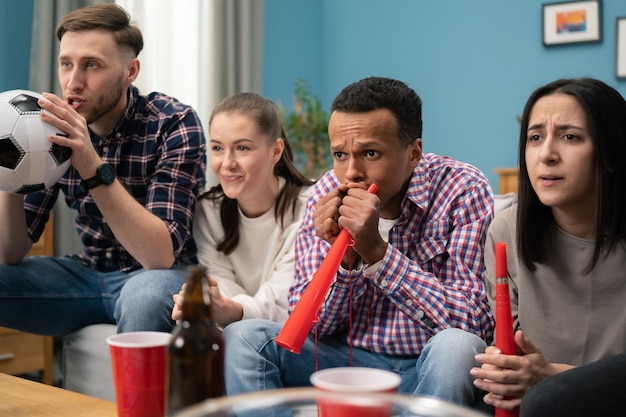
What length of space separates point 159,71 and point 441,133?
1.83 metres

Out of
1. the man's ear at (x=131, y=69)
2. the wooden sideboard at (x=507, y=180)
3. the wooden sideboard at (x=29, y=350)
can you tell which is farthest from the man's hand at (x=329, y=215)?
the wooden sideboard at (x=507, y=180)

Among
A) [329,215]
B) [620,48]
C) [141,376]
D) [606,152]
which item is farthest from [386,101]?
[620,48]

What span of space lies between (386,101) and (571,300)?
21.9 inches

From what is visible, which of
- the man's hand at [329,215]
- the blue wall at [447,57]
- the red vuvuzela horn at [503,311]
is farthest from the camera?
the blue wall at [447,57]

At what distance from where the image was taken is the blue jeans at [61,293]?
6.23 ft

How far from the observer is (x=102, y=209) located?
1776 millimetres

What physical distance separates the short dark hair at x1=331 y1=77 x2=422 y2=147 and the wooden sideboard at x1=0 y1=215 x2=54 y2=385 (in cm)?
157

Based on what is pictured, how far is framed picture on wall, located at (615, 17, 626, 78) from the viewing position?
13.0 ft

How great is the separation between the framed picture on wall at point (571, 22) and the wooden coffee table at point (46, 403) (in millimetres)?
3654

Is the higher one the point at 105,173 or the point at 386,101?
the point at 386,101

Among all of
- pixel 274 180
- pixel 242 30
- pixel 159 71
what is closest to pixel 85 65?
pixel 274 180

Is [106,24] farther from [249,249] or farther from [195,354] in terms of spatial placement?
[195,354]

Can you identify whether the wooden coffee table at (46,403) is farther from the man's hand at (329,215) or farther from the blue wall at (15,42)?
the blue wall at (15,42)

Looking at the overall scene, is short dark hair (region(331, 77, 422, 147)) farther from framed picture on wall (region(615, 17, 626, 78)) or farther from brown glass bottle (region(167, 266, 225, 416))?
framed picture on wall (region(615, 17, 626, 78))
